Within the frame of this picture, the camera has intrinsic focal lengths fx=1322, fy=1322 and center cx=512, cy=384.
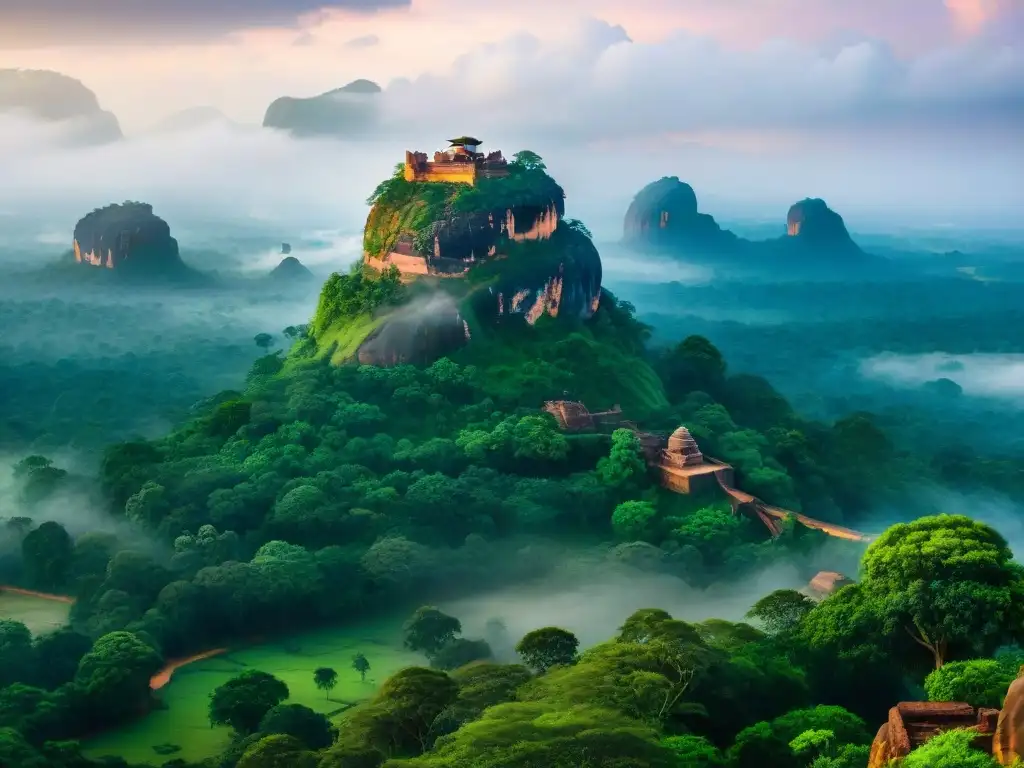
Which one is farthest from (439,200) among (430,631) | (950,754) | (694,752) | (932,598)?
(950,754)

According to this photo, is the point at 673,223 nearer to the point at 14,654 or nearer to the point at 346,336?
the point at 346,336

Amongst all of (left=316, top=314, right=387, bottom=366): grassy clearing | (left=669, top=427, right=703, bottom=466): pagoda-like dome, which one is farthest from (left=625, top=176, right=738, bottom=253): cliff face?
(left=669, top=427, right=703, bottom=466): pagoda-like dome

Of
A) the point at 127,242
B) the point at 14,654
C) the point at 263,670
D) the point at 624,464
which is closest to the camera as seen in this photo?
the point at 14,654

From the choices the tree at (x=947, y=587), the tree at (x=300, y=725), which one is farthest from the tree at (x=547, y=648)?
the tree at (x=947, y=587)

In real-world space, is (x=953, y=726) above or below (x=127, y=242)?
below

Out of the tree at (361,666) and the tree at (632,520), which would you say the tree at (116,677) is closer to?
the tree at (361,666)
